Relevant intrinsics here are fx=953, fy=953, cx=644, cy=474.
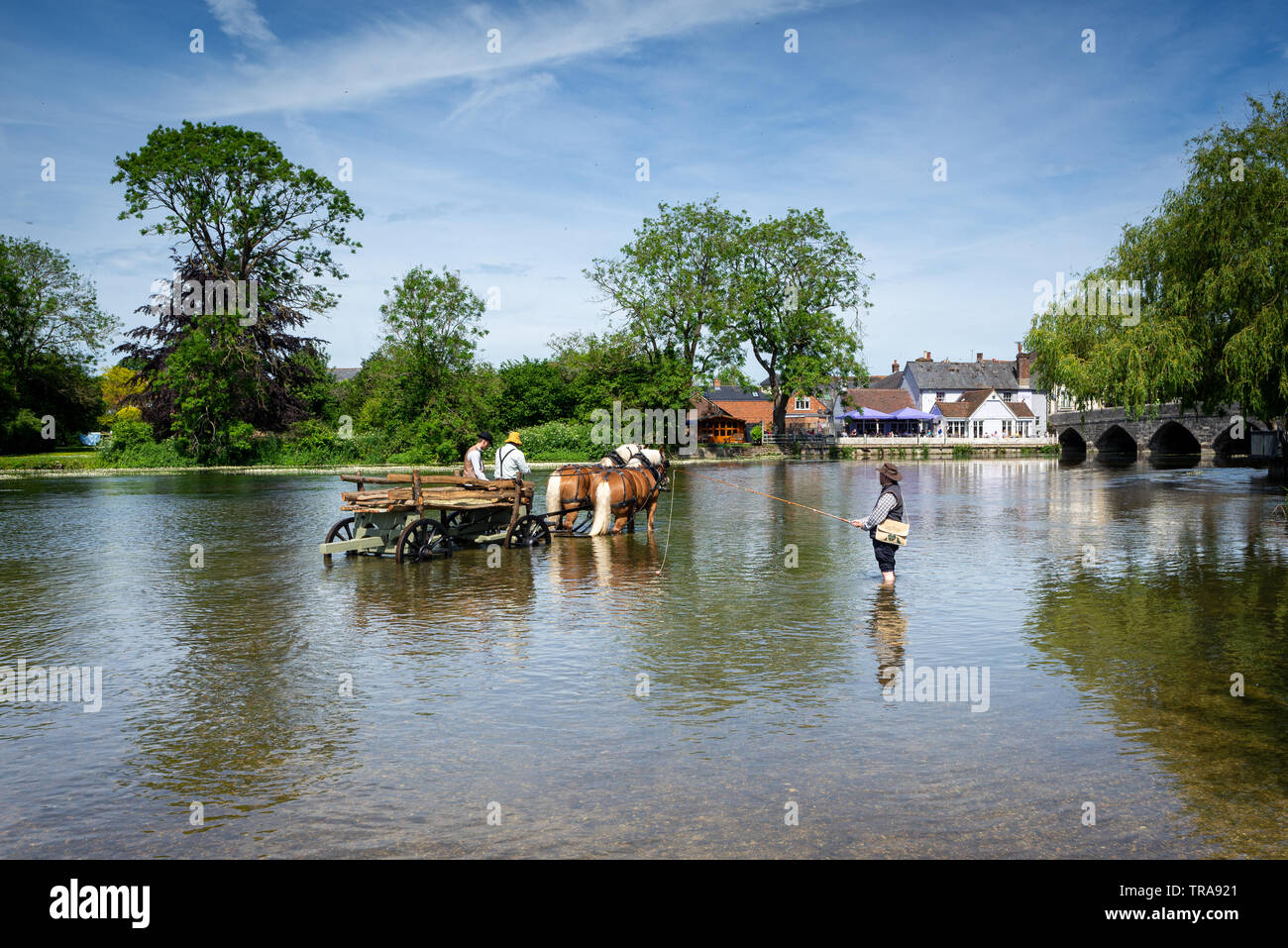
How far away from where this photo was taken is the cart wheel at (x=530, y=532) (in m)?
16.9

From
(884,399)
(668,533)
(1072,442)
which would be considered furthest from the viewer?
(884,399)

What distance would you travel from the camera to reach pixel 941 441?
85.1 m

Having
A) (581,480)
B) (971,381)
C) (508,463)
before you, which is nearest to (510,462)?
(508,463)

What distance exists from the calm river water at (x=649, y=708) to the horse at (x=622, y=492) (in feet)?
6.88

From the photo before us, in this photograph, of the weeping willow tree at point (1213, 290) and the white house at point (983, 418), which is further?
the white house at point (983, 418)

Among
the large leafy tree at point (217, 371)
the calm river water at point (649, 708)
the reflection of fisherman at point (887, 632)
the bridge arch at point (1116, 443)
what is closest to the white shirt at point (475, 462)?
the calm river water at point (649, 708)

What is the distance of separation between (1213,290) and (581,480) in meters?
21.6

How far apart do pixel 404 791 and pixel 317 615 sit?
5.98m

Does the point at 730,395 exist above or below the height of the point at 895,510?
above

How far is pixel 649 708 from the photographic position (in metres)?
7.15

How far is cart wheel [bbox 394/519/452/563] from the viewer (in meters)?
14.9

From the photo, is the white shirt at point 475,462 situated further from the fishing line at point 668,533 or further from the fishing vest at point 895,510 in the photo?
the fishing vest at point 895,510

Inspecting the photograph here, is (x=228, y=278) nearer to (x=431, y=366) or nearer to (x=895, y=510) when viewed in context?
(x=431, y=366)
